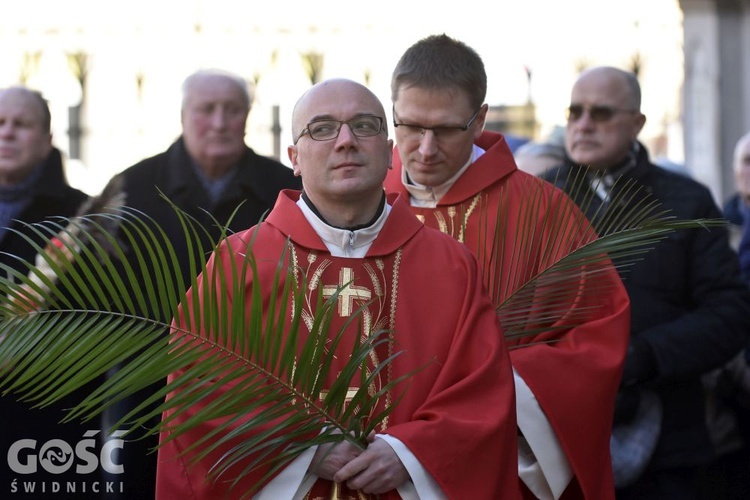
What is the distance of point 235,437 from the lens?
320cm

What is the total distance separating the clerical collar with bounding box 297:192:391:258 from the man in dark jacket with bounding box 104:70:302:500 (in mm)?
1505

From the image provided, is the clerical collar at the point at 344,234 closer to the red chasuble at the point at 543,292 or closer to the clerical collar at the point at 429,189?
the red chasuble at the point at 543,292

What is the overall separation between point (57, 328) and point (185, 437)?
0.37 metres

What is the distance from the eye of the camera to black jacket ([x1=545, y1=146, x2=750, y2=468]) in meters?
4.70

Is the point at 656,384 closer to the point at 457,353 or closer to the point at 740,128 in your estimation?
the point at 457,353

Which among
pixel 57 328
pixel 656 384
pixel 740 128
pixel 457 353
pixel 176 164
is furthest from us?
pixel 740 128

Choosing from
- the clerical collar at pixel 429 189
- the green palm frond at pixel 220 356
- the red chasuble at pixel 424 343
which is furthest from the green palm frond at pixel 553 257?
the green palm frond at pixel 220 356

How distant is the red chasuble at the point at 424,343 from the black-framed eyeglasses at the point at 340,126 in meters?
0.24

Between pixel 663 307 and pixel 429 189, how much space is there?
100 cm

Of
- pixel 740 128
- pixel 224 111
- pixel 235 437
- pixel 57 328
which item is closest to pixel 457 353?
pixel 235 437

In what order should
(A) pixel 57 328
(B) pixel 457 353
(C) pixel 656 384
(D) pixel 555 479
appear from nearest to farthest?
(A) pixel 57 328, (B) pixel 457 353, (D) pixel 555 479, (C) pixel 656 384

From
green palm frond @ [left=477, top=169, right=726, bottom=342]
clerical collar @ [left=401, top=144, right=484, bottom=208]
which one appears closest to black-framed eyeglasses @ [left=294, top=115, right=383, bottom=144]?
green palm frond @ [left=477, top=169, right=726, bottom=342]

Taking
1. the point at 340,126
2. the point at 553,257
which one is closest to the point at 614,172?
the point at 553,257

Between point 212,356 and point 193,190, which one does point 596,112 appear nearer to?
point 193,190
